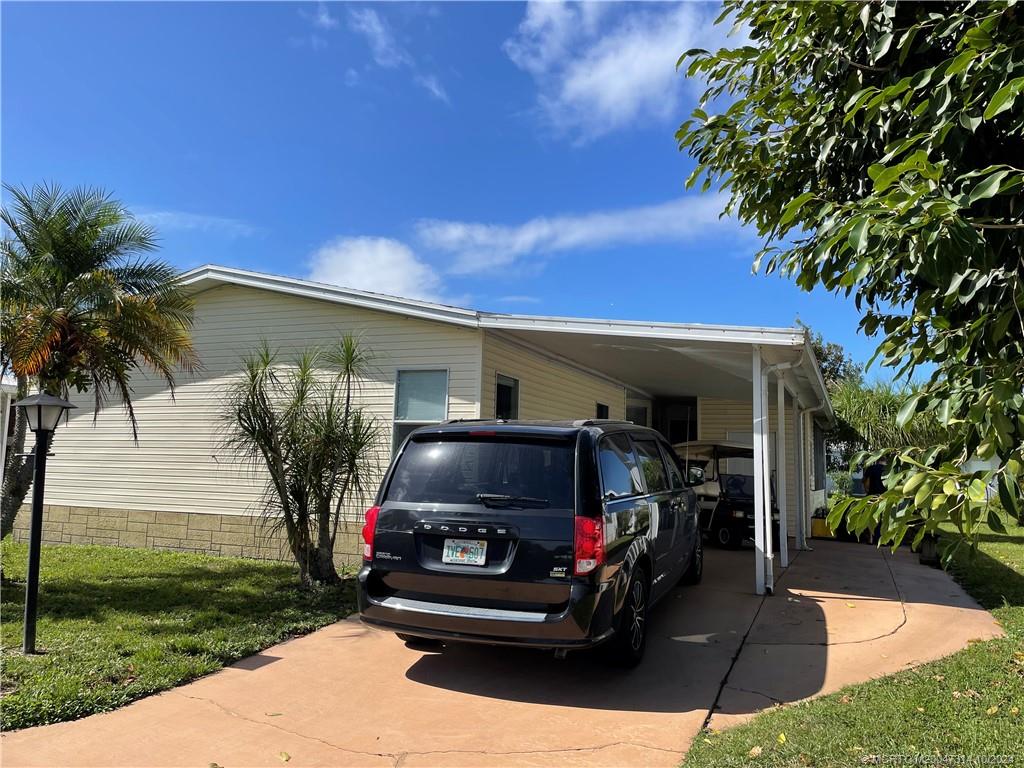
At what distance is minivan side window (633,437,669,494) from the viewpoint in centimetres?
656

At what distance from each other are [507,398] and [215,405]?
4.70 metres

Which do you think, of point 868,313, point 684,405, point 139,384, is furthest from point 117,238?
point 684,405

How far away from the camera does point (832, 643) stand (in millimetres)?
6379

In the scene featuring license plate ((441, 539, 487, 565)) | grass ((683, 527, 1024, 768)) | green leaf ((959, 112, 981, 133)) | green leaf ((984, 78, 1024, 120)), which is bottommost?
grass ((683, 527, 1024, 768))

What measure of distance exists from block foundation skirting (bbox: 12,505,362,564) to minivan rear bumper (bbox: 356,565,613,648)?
4918 mm

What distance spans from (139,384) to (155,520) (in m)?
2.34

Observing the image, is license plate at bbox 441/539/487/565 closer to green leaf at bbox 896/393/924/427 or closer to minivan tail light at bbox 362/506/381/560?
minivan tail light at bbox 362/506/381/560

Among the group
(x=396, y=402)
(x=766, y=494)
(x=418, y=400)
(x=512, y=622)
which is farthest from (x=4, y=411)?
(x=766, y=494)

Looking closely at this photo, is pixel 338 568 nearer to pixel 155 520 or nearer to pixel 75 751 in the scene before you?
pixel 155 520

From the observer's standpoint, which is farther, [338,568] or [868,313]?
[338,568]

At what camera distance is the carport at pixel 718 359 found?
8.51 m

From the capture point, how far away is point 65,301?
313 inches

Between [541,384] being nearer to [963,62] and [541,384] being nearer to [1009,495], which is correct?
[963,62]

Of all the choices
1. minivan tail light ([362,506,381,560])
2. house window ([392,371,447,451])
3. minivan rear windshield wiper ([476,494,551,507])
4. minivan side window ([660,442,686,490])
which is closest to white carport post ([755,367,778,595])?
minivan side window ([660,442,686,490])
